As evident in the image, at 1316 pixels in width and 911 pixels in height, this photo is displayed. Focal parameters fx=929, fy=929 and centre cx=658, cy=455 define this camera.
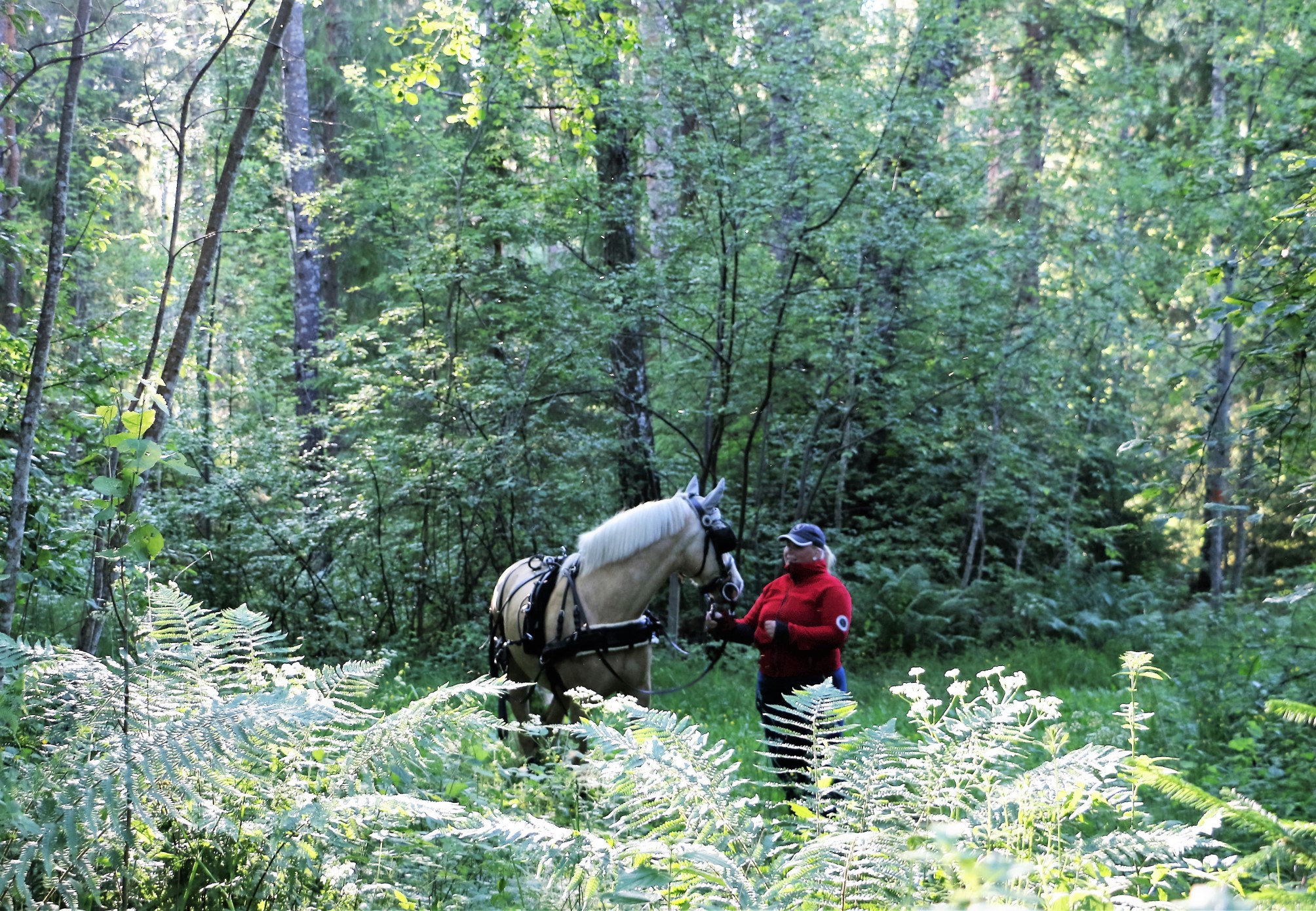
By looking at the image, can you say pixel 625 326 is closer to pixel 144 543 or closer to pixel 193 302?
pixel 193 302

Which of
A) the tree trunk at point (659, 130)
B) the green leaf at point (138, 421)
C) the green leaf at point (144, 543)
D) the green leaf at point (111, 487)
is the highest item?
the tree trunk at point (659, 130)

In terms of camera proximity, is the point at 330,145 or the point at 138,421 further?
the point at 330,145

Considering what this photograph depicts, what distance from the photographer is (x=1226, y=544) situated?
61.2ft

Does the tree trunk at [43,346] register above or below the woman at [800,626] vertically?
above

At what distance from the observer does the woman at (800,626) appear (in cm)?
564

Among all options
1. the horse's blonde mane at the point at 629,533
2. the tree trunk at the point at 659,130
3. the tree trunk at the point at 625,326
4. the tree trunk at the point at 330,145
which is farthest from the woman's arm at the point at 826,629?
the tree trunk at the point at 330,145

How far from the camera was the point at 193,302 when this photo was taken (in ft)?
13.6

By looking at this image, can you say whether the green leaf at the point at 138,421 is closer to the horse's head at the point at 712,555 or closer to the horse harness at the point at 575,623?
the horse harness at the point at 575,623

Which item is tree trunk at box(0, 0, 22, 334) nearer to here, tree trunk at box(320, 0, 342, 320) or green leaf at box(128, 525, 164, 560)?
green leaf at box(128, 525, 164, 560)

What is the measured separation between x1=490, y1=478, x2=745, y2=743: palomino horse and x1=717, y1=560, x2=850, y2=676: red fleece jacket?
10.6 inches

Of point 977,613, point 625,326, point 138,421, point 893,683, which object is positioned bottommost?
point 893,683

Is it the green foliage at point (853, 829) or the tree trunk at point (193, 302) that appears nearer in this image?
the green foliage at point (853, 829)

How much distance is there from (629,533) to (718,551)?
1.98 feet

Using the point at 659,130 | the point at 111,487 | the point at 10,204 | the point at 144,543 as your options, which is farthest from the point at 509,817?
the point at 659,130
